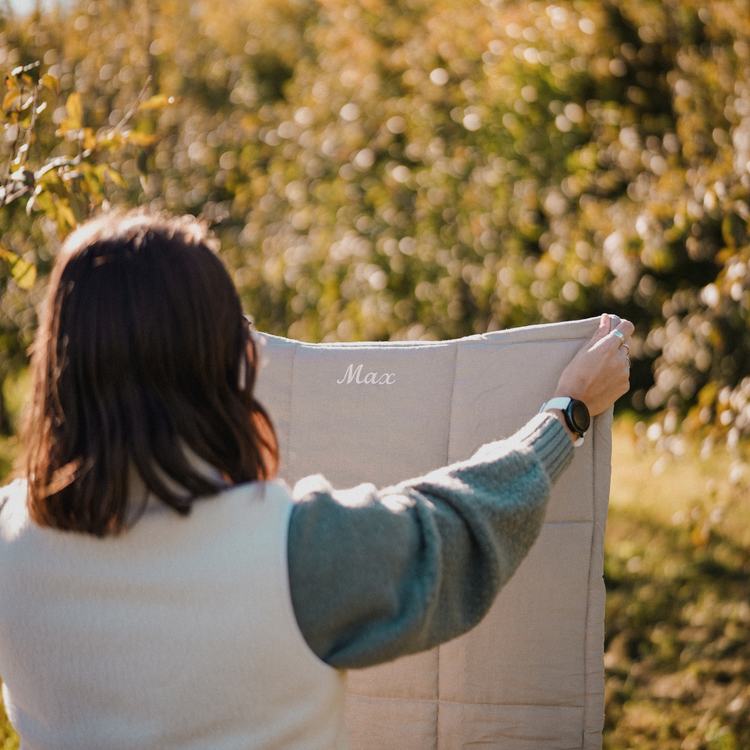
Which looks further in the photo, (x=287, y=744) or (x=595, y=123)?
(x=595, y=123)

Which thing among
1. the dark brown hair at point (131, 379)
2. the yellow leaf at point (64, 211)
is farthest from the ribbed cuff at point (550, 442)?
the yellow leaf at point (64, 211)

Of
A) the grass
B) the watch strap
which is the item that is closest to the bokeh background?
the grass

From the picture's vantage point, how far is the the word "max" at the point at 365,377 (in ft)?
5.32

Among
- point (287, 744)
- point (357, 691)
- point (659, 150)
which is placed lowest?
point (659, 150)

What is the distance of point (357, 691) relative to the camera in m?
1.58

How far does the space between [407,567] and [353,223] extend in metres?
3.55

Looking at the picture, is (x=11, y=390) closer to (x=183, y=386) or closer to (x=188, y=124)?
(x=188, y=124)

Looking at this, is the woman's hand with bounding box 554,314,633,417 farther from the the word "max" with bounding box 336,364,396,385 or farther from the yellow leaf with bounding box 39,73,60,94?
the yellow leaf with bounding box 39,73,60,94

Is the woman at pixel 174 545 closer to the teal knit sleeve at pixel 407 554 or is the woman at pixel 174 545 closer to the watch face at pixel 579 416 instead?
the teal knit sleeve at pixel 407 554

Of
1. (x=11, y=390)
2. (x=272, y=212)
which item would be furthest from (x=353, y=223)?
(x=11, y=390)

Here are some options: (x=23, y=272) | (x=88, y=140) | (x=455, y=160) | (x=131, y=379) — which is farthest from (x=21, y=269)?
(x=455, y=160)

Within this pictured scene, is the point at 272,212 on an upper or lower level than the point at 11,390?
upper

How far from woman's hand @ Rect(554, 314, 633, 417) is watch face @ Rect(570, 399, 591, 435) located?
0.03 meters

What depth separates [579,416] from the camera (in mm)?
1298
